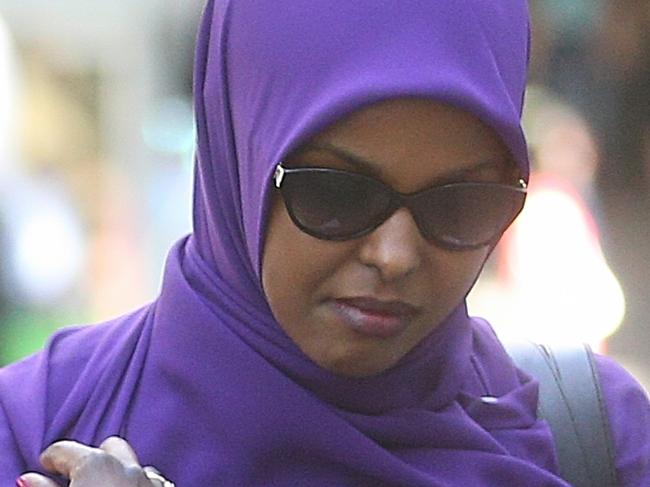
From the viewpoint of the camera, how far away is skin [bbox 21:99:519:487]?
161 centimetres

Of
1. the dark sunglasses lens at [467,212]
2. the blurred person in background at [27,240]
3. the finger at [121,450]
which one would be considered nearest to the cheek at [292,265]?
the dark sunglasses lens at [467,212]

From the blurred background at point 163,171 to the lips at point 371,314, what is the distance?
2.01m

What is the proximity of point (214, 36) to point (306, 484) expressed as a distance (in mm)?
536

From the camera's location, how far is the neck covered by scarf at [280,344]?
1.65 meters

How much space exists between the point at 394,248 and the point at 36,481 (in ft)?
1.59

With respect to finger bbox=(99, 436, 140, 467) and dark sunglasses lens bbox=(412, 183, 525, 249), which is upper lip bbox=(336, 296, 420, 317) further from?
finger bbox=(99, 436, 140, 467)

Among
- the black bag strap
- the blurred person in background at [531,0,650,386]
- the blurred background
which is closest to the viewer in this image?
the black bag strap

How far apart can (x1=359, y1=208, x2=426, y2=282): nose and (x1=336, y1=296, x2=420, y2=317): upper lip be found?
0.03 m

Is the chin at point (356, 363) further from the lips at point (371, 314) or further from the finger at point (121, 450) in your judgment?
the finger at point (121, 450)

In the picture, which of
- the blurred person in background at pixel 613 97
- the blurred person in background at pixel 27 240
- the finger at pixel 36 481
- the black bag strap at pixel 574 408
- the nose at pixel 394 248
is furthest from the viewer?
the blurred person in background at pixel 27 240

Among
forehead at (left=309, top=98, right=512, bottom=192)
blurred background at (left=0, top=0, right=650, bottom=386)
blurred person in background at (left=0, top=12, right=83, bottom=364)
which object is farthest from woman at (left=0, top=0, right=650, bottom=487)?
blurred person in background at (left=0, top=12, right=83, bottom=364)

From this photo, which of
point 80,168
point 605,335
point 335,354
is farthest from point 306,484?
point 80,168

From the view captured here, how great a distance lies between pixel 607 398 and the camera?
6.39 ft

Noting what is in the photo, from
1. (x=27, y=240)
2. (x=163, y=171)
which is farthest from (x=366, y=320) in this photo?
(x=163, y=171)
